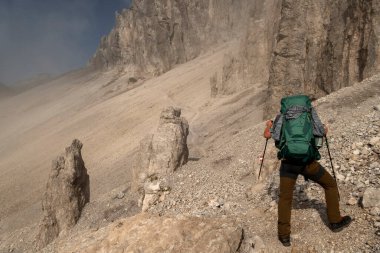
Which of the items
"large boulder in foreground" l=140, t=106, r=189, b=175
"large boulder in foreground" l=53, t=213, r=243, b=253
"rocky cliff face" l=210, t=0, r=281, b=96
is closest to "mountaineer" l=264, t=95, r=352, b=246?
"large boulder in foreground" l=53, t=213, r=243, b=253

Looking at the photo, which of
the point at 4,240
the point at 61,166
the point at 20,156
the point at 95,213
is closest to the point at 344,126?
the point at 95,213

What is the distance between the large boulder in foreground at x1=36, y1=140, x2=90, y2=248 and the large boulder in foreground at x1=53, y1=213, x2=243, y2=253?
10720 mm

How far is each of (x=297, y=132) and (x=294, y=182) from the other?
793 mm

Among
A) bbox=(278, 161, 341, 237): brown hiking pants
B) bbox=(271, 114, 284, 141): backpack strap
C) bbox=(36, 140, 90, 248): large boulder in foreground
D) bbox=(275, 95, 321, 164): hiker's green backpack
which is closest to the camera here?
bbox=(275, 95, 321, 164): hiker's green backpack

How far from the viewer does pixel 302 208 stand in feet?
21.1

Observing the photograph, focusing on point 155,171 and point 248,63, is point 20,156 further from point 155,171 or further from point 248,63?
point 155,171

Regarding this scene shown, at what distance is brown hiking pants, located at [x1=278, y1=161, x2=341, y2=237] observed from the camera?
5.47 m

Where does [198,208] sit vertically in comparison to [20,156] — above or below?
above

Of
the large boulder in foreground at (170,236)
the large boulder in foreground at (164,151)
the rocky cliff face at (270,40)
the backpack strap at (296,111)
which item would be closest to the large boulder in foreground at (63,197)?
the large boulder in foreground at (164,151)

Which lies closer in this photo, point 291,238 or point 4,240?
point 291,238

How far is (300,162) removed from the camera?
5422 mm

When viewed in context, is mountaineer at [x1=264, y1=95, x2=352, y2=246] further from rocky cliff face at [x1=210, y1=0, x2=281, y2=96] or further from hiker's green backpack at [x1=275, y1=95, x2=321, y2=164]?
rocky cliff face at [x1=210, y1=0, x2=281, y2=96]

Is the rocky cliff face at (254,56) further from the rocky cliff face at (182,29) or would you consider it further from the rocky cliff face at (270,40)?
the rocky cliff face at (182,29)

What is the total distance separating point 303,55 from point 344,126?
32.8 feet
